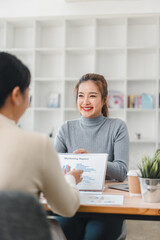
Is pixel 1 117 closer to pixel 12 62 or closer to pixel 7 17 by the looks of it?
pixel 12 62

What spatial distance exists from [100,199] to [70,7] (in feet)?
12.2

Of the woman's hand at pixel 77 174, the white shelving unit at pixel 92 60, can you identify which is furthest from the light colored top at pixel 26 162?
the white shelving unit at pixel 92 60

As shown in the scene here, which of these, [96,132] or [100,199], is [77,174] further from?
[96,132]

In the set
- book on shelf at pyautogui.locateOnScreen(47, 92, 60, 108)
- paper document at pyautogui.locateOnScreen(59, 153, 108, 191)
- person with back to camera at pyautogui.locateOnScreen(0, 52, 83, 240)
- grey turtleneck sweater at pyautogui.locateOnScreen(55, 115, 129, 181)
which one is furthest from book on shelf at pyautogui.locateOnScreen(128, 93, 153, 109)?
person with back to camera at pyautogui.locateOnScreen(0, 52, 83, 240)

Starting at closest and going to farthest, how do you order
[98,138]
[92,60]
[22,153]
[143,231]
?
[22,153] < [98,138] < [143,231] < [92,60]

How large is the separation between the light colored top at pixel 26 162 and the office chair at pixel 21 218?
14 centimetres

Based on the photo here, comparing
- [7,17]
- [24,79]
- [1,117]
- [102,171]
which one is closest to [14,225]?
[1,117]

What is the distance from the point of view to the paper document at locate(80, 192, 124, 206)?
1.17m

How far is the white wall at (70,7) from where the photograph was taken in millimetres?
4254

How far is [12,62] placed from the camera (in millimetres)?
954

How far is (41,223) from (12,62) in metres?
0.49

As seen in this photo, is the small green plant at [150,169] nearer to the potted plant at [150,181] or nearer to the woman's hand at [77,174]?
the potted plant at [150,181]

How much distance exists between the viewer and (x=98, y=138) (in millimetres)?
1965

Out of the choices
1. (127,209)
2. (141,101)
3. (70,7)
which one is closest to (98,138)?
(127,209)
